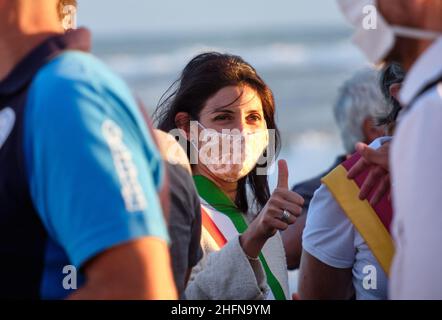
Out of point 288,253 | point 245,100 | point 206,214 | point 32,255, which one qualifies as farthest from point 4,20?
point 288,253

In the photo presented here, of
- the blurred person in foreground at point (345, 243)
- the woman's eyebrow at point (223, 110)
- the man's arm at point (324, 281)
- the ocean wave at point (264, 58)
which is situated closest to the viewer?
the blurred person in foreground at point (345, 243)

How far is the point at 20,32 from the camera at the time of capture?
7.56ft

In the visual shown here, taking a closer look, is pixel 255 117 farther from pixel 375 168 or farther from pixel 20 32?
pixel 20 32

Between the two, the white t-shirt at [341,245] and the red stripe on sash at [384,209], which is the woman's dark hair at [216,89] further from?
the red stripe on sash at [384,209]

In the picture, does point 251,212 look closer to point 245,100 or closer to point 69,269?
point 245,100

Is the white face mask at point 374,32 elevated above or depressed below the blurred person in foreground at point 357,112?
above

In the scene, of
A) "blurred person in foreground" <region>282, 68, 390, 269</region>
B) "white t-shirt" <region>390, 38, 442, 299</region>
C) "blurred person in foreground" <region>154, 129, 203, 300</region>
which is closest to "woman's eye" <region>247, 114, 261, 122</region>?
"blurred person in foreground" <region>154, 129, 203, 300</region>

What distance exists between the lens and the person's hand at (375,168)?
3111 mm

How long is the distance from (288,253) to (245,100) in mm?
1333

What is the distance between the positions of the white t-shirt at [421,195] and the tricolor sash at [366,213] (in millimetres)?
1298

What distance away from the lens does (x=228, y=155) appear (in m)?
4.07

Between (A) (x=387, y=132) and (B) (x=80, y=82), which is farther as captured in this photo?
(A) (x=387, y=132)

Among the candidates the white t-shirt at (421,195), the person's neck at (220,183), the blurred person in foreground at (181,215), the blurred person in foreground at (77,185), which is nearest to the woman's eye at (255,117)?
the person's neck at (220,183)

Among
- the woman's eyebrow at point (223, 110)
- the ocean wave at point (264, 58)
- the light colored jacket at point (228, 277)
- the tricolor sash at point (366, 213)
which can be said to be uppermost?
the woman's eyebrow at point (223, 110)
